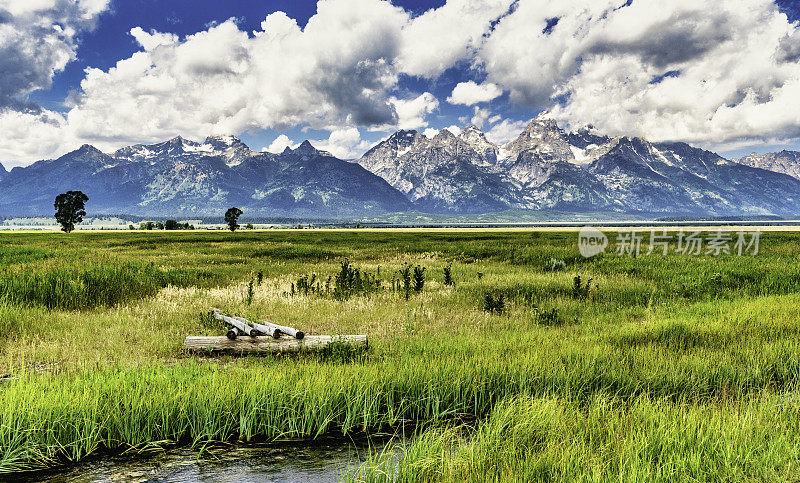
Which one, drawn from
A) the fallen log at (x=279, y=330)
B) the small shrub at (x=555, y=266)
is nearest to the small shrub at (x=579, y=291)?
the small shrub at (x=555, y=266)

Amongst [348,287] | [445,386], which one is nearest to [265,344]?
[445,386]

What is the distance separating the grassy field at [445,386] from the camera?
4066mm

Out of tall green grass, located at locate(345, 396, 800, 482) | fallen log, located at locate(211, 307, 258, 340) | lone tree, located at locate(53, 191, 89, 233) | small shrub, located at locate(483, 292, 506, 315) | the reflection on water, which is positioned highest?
lone tree, located at locate(53, 191, 89, 233)

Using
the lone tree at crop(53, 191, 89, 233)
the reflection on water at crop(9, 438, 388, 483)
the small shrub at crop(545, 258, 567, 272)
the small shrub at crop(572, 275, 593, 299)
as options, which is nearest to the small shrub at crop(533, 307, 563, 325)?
the small shrub at crop(572, 275, 593, 299)

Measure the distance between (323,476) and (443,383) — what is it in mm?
2431

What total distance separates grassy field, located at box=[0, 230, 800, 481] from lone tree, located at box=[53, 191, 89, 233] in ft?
469

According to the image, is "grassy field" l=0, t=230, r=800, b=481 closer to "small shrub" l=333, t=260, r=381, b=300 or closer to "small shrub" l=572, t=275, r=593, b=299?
"small shrub" l=572, t=275, r=593, b=299

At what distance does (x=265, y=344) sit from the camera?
25.2ft

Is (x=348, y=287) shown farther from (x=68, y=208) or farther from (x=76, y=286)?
(x=68, y=208)

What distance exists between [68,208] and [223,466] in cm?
15680

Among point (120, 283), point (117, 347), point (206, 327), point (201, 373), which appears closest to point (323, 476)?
point (201, 373)

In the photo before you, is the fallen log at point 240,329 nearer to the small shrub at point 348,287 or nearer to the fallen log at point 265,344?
the fallen log at point 265,344

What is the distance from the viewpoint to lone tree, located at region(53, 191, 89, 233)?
411ft

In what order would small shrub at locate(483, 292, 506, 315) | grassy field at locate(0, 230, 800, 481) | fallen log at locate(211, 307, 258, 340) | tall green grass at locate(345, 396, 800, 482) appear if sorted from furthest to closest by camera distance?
small shrub at locate(483, 292, 506, 315), fallen log at locate(211, 307, 258, 340), grassy field at locate(0, 230, 800, 481), tall green grass at locate(345, 396, 800, 482)
